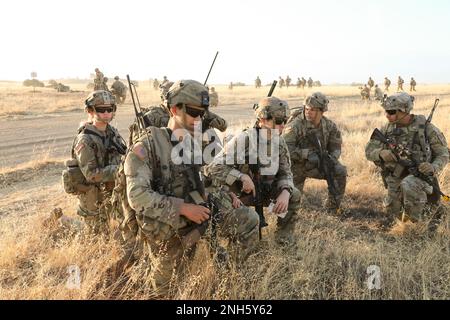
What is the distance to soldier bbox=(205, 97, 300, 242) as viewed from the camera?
441cm

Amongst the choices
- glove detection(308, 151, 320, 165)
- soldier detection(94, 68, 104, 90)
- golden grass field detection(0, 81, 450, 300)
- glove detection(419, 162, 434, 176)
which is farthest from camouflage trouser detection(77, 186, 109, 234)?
soldier detection(94, 68, 104, 90)

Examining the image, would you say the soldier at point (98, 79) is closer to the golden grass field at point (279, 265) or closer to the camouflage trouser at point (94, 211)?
Result: the golden grass field at point (279, 265)

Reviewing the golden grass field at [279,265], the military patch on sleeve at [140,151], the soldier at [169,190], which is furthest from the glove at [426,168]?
the military patch on sleeve at [140,151]

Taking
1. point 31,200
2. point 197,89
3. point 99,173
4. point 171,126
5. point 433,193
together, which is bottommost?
point 31,200

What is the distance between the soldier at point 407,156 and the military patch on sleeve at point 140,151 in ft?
11.6

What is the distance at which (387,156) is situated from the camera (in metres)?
5.43

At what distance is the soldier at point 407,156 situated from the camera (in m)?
5.09

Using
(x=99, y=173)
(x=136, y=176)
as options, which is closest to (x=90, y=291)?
(x=136, y=176)

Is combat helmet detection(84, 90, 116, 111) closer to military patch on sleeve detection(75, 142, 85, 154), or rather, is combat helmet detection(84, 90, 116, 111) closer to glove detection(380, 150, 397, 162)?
military patch on sleeve detection(75, 142, 85, 154)

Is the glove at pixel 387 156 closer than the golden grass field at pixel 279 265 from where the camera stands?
No

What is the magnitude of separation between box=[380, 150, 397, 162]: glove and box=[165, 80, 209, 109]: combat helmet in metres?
3.20
